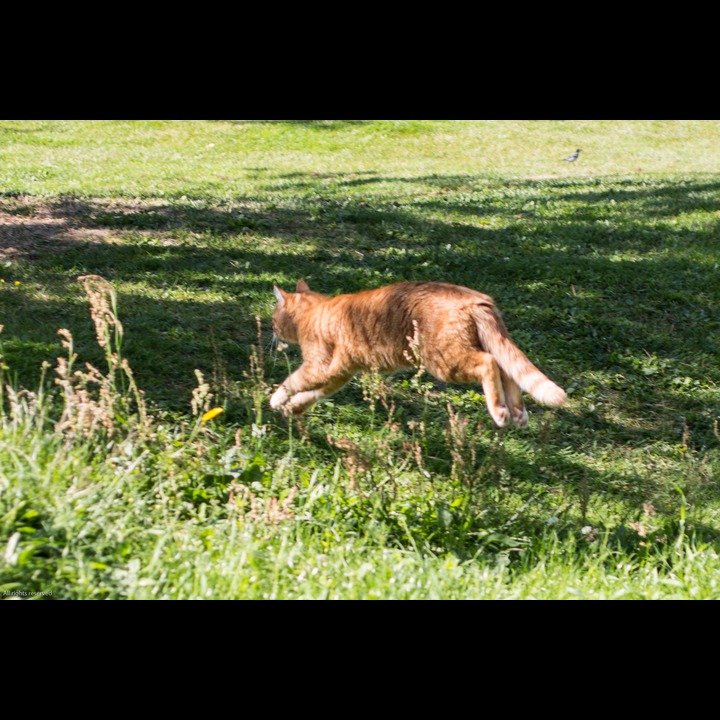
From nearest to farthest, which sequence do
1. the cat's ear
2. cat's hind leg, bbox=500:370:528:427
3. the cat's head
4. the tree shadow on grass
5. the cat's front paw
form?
cat's hind leg, bbox=500:370:528:427 < the cat's front paw < the cat's ear < the cat's head < the tree shadow on grass

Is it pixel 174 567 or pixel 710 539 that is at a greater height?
pixel 174 567

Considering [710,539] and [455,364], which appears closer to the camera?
[710,539]

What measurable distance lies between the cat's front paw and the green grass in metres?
0.17

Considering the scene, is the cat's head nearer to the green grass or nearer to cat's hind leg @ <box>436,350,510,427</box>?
the green grass

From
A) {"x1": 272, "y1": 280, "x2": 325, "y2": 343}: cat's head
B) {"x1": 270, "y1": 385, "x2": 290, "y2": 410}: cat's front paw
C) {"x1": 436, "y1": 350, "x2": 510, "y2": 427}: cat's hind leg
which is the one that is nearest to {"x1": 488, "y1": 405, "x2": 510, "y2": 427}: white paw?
{"x1": 436, "y1": 350, "x2": 510, "y2": 427}: cat's hind leg

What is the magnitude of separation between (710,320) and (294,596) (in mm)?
5957

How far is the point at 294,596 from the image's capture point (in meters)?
3.44

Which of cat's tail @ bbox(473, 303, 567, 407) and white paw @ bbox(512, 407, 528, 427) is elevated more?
cat's tail @ bbox(473, 303, 567, 407)

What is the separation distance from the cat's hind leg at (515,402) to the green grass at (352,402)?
0.29 meters

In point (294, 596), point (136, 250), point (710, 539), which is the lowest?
point (710, 539)

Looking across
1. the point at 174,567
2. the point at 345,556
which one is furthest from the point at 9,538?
the point at 345,556

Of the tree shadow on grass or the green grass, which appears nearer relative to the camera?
the green grass

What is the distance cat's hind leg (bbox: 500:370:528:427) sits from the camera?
18.7 feet

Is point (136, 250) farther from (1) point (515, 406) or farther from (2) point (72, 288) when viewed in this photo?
(1) point (515, 406)
